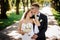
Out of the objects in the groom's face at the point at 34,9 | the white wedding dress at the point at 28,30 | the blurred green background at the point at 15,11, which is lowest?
the blurred green background at the point at 15,11

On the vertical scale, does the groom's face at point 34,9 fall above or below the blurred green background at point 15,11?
above

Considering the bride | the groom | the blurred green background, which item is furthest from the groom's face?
the blurred green background

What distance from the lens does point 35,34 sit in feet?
13.4

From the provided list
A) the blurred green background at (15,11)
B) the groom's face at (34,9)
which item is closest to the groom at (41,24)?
the groom's face at (34,9)

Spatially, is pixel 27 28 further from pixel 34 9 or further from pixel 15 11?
pixel 15 11

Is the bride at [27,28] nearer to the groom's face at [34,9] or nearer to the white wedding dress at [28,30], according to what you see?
the white wedding dress at [28,30]

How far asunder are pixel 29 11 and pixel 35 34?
0.44m

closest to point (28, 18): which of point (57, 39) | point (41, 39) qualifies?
point (41, 39)

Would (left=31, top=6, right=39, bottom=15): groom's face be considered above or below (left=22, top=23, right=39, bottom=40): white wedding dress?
above

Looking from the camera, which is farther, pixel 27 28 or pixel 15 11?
pixel 15 11

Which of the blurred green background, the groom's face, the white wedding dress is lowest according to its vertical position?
the blurred green background

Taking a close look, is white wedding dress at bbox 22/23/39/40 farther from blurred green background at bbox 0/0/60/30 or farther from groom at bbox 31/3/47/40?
blurred green background at bbox 0/0/60/30

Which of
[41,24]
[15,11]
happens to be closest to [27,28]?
[41,24]

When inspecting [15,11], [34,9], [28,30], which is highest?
[34,9]
